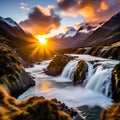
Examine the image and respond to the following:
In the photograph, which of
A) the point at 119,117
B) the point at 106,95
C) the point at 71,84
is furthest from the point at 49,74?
the point at 119,117

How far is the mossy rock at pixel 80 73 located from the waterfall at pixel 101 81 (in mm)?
3686

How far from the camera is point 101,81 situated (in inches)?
1826

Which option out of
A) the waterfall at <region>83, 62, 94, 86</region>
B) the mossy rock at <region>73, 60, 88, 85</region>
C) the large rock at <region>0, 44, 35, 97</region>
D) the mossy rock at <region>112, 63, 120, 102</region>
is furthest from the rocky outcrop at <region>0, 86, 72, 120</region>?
the mossy rock at <region>73, 60, 88, 85</region>

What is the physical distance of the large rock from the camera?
133 ft

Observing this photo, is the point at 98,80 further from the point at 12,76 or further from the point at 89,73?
the point at 12,76

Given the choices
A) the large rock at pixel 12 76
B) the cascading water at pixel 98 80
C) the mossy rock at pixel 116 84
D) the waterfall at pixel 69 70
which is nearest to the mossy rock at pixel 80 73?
the cascading water at pixel 98 80

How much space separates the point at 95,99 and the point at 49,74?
120 ft

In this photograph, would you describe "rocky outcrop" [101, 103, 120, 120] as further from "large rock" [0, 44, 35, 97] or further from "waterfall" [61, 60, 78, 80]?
"waterfall" [61, 60, 78, 80]

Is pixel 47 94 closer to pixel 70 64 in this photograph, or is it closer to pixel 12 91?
pixel 12 91

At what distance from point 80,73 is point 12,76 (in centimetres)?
1996

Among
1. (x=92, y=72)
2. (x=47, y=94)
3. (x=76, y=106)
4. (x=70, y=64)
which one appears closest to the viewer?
(x=76, y=106)

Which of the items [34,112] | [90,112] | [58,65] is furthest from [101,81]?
[58,65]

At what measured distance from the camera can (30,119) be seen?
55.1 feet

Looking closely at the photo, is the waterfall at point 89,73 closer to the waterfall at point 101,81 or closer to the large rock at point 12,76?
the waterfall at point 101,81
